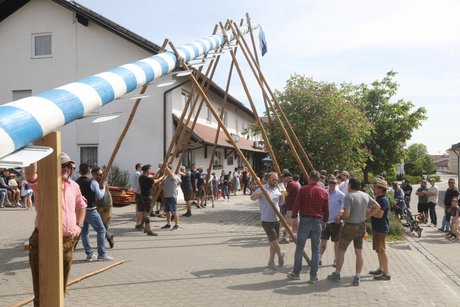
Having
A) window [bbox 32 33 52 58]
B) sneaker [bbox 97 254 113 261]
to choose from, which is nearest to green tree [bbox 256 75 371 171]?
sneaker [bbox 97 254 113 261]

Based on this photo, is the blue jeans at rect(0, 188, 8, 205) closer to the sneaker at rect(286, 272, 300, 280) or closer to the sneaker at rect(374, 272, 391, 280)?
the sneaker at rect(286, 272, 300, 280)

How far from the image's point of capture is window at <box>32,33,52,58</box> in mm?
19672

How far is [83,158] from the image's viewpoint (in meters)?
19.3

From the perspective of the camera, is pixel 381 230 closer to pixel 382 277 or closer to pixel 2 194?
pixel 382 277

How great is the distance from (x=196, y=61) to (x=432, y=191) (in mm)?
9531

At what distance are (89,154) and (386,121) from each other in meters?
20.2

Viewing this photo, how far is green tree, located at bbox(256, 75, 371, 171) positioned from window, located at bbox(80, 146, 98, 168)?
354 inches

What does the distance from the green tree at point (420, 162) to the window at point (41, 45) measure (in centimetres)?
4021

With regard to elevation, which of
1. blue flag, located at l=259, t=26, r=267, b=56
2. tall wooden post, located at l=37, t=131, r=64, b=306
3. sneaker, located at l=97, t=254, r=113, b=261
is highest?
blue flag, located at l=259, t=26, r=267, b=56

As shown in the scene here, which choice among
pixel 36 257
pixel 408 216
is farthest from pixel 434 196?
pixel 36 257

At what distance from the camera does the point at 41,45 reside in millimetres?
19766

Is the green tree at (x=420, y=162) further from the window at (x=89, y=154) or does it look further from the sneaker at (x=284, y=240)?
the sneaker at (x=284, y=240)

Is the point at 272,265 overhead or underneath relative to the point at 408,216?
underneath

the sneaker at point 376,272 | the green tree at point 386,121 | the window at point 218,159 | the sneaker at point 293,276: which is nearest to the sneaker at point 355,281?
the sneaker at point 376,272
